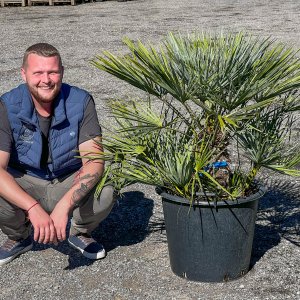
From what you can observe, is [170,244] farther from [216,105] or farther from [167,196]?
[216,105]

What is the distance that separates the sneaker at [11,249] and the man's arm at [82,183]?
1.93 ft

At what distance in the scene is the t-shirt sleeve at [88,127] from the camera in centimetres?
382

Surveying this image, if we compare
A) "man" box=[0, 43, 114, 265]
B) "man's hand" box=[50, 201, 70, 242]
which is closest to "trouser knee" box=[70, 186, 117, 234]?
"man" box=[0, 43, 114, 265]

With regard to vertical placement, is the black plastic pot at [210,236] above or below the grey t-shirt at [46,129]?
below

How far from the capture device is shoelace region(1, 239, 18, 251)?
4.09 m

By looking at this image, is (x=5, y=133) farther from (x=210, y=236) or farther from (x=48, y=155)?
(x=210, y=236)

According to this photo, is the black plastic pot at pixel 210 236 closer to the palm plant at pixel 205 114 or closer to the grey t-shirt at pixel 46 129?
the palm plant at pixel 205 114

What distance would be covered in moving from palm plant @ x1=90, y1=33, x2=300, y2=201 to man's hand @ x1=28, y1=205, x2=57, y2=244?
0.36 meters

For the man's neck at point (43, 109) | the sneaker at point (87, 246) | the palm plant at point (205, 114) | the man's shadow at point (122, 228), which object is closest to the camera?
the palm plant at point (205, 114)

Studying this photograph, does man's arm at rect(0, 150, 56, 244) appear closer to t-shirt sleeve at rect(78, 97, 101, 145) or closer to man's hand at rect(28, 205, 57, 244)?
man's hand at rect(28, 205, 57, 244)

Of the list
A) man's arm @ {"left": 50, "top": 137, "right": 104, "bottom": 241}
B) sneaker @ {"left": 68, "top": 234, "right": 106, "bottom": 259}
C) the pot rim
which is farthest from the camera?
sneaker @ {"left": 68, "top": 234, "right": 106, "bottom": 259}

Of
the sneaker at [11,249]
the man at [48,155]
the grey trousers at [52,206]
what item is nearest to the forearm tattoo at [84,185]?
the man at [48,155]

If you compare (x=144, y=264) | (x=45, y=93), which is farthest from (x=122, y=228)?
(x=45, y=93)

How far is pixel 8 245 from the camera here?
4.09m
